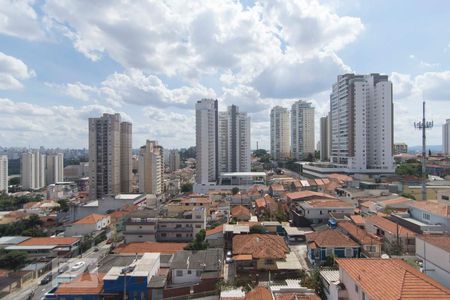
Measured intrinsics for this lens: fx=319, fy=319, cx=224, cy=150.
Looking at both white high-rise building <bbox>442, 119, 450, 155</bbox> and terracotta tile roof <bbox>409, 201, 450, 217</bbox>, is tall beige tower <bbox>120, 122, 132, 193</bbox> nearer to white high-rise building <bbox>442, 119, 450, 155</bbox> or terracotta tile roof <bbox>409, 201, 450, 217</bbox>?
terracotta tile roof <bbox>409, 201, 450, 217</bbox>

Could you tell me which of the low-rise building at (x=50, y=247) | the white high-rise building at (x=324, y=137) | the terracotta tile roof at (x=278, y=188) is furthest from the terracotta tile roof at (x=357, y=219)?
the white high-rise building at (x=324, y=137)

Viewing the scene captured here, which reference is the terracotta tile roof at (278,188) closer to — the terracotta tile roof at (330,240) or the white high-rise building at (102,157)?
the terracotta tile roof at (330,240)

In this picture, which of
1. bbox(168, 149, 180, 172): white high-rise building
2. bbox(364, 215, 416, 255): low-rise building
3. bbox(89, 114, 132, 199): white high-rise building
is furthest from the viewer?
bbox(168, 149, 180, 172): white high-rise building

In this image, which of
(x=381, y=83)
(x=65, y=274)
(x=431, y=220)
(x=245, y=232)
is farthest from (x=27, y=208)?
(x=381, y=83)

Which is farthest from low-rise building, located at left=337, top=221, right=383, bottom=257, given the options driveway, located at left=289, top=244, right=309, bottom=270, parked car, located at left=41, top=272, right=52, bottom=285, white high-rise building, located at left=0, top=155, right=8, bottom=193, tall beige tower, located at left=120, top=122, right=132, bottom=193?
white high-rise building, located at left=0, top=155, right=8, bottom=193

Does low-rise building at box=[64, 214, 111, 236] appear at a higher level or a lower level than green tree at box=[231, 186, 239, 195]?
lower

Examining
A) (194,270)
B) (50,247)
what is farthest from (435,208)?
(50,247)

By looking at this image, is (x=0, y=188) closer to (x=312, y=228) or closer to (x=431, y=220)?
(x=312, y=228)
